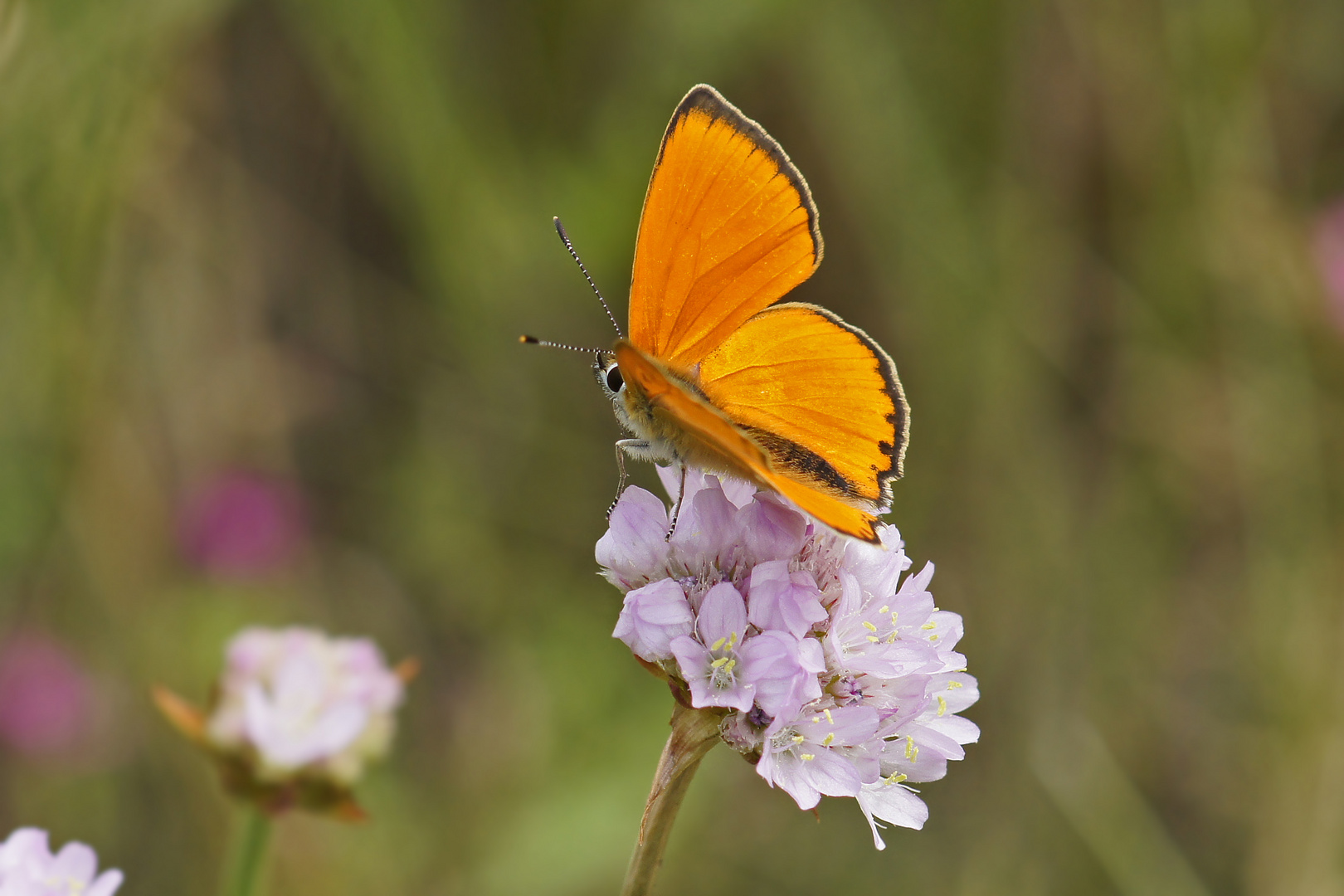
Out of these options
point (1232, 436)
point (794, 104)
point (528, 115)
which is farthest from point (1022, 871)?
point (528, 115)

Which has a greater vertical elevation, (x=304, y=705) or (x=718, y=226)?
(x=718, y=226)

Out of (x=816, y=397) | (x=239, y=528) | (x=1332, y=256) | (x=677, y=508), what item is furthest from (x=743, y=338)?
(x=1332, y=256)

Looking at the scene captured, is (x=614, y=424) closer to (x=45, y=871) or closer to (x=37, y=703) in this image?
(x=37, y=703)

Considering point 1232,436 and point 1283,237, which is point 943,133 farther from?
point 1232,436

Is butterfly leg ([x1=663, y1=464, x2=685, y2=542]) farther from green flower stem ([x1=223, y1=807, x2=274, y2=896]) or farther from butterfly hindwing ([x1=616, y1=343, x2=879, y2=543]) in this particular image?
green flower stem ([x1=223, y1=807, x2=274, y2=896])

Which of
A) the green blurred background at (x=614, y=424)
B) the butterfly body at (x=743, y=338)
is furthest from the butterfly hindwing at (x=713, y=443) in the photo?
the green blurred background at (x=614, y=424)

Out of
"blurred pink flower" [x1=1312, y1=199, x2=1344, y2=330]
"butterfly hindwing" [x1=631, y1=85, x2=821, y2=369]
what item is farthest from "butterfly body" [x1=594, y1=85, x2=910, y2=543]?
"blurred pink flower" [x1=1312, y1=199, x2=1344, y2=330]
